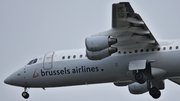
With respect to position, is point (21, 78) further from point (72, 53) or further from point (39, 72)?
point (72, 53)

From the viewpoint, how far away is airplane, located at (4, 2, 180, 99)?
34.3m

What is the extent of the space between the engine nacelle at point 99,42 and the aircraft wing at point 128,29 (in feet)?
1.30

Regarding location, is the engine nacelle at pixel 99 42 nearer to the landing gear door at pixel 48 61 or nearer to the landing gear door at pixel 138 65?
the landing gear door at pixel 138 65

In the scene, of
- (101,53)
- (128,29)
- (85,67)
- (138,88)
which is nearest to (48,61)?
(85,67)

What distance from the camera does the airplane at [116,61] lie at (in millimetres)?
34312

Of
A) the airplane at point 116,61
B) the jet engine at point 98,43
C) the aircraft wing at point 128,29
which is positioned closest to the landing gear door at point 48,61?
the airplane at point 116,61

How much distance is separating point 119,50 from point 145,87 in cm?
483

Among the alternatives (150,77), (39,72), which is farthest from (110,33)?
(39,72)

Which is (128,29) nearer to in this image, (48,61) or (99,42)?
(99,42)

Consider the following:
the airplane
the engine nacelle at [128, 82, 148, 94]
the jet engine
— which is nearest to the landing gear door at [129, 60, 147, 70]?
the airplane

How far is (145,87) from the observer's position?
1581 inches

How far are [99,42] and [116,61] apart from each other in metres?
2.70

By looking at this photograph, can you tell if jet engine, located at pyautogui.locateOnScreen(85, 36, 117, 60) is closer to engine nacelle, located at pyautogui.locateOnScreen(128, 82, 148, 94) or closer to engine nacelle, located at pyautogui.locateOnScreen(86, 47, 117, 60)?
engine nacelle, located at pyautogui.locateOnScreen(86, 47, 117, 60)

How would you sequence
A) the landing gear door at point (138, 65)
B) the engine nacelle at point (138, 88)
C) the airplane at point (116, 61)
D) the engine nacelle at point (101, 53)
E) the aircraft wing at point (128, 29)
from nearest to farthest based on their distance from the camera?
the aircraft wing at point (128, 29) → the airplane at point (116, 61) → the engine nacelle at point (101, 53) → the landing gear door at point (138, 65) → the engine nacelle at point (138, 88)
